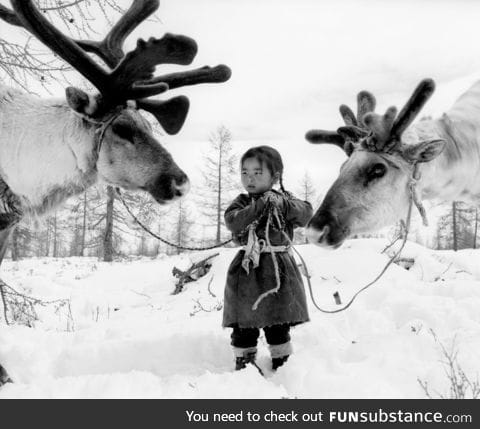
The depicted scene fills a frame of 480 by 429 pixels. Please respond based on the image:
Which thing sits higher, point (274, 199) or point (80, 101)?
point (80, 101)

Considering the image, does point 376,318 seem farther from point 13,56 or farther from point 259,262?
point 13,56

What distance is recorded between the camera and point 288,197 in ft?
10.8

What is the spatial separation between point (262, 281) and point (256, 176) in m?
0.78

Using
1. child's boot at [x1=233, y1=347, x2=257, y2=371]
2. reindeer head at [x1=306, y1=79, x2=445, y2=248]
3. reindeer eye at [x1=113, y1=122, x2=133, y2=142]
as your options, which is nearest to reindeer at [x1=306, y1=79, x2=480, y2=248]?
reindeer head at [x1=306, y1=79, x2=445, y2=248]

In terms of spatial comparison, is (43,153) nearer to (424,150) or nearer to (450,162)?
(424,150)

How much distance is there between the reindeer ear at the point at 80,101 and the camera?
2756mm

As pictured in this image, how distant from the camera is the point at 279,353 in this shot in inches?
122

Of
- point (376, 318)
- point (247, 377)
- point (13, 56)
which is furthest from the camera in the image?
point (13, 56)

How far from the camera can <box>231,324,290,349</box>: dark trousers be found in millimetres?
3137

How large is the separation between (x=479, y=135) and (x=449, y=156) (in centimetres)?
44

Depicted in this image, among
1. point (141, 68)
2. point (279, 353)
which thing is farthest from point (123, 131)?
point (279, 353)

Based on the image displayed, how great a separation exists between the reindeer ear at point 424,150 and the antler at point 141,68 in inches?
57.2

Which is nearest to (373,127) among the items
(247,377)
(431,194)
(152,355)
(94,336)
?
(431,194)
